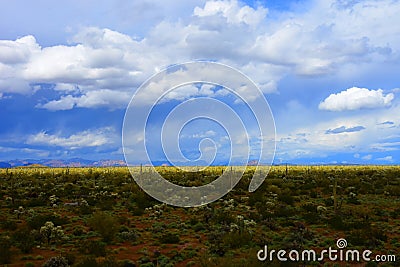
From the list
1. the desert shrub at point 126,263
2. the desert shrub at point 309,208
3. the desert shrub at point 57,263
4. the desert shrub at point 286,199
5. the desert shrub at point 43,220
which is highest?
the desert shrub at point 286,199

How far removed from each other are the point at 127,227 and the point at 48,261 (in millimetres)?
7109

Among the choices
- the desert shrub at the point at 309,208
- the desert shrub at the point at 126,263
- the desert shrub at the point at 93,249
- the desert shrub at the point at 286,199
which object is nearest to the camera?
the desert shrub at the point at 126,263

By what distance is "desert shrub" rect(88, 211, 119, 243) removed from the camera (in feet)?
60.7

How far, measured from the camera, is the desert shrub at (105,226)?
18500mm

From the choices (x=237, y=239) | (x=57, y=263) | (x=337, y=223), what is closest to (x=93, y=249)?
(x=57, y=263)

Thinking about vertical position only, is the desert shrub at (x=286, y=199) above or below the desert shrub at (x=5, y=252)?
above

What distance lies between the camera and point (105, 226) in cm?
1916

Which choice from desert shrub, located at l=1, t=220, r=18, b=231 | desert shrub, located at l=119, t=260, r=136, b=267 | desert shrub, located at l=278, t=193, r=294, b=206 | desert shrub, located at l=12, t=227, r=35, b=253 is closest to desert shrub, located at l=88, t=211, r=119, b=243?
desert shrub, located at l=12, t=227, r=35, b=253

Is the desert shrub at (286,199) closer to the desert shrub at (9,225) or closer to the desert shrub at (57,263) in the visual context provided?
the desert shrub at (57,263)

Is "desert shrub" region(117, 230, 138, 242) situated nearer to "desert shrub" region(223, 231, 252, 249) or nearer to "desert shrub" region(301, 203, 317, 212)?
"desert shrub" region(223, 231, 252, 249)

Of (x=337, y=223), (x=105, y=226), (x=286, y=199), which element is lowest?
(x=105, y=226)


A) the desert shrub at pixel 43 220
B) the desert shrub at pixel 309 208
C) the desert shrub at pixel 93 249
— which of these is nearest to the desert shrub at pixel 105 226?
the desert shrub at pixel 93 249

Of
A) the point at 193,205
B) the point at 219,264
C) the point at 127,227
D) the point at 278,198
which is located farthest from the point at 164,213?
the point at 219,264

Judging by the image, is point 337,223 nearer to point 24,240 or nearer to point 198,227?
point 198,227
